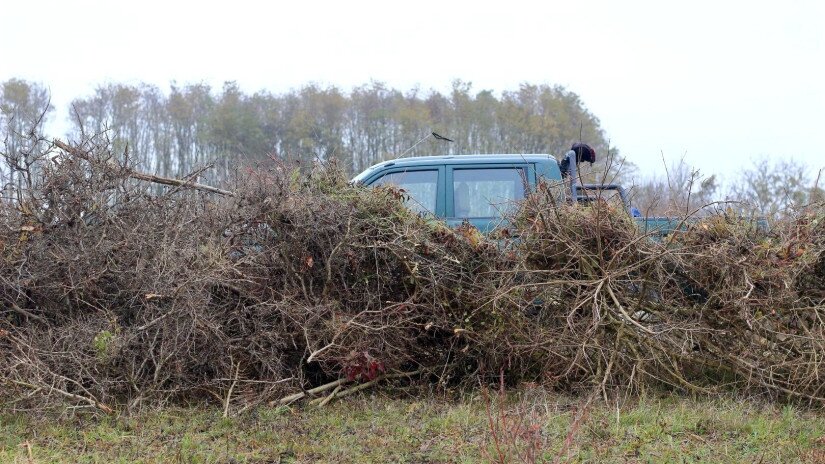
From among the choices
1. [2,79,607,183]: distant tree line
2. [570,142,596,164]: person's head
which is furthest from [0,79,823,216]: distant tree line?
[570,142,596,164]: person's head

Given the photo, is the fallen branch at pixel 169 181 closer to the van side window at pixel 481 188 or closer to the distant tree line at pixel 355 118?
the van side window at pixel 481 188

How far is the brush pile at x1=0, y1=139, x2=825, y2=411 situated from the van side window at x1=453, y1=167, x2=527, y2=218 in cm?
110

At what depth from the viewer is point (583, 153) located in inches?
339

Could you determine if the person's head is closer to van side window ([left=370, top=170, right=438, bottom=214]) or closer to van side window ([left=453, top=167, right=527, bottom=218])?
van side window ([left=453, top=167, right=527, bottom=218])

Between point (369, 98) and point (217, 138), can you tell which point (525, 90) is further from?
point (217, 138)

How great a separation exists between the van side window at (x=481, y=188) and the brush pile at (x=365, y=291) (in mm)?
1098

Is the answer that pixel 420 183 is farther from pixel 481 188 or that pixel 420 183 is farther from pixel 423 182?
pixel 481 188

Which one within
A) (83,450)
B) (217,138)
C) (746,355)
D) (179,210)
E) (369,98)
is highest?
(369,98)

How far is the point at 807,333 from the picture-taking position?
6207mm

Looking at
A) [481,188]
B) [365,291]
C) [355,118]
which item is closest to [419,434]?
[365,291]

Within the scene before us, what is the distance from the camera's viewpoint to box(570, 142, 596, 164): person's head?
8.53 meters

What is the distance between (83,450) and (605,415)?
3.57 m

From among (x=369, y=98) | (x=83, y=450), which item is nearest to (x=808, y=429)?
(x=83, y=450)

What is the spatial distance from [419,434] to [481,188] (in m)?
3.25
